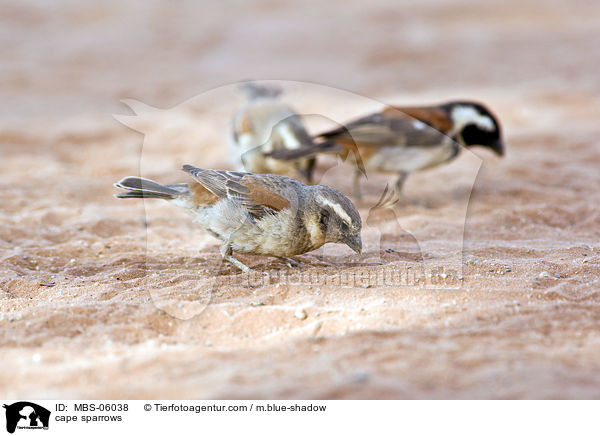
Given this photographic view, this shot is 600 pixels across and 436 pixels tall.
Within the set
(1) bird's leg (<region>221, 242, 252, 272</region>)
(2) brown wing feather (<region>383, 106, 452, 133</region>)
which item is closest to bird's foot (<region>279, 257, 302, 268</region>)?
(1) bird's leg (<region>221, 242, 252, 272</region>)

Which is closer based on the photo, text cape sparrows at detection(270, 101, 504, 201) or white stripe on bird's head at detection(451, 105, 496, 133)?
A: text cape sparrows at detection(270, 101, 504, 201)

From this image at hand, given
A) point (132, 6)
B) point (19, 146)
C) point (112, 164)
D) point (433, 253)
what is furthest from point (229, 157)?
point (132, 6)

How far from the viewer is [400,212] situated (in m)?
7.20

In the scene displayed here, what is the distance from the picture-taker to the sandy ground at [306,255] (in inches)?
140

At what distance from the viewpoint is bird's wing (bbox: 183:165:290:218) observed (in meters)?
4.93

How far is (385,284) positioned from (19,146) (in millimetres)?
6956

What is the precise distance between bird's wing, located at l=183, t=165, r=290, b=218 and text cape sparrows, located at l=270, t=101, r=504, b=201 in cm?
243

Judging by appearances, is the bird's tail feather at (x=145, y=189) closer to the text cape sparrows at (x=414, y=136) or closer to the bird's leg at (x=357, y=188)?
the text cape sparrows at (x=414, y=136)

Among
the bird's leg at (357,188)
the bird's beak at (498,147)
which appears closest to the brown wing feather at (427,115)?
the bird's beak at (498,147)

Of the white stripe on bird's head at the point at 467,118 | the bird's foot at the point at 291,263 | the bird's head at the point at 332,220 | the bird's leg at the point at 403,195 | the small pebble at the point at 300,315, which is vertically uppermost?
the white stripe on bird's head at the point at 467,118

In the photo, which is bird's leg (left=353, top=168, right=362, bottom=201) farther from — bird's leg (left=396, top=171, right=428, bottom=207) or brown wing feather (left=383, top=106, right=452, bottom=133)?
brown wing feather (left=383, top=106, right=452, bottom=133)
